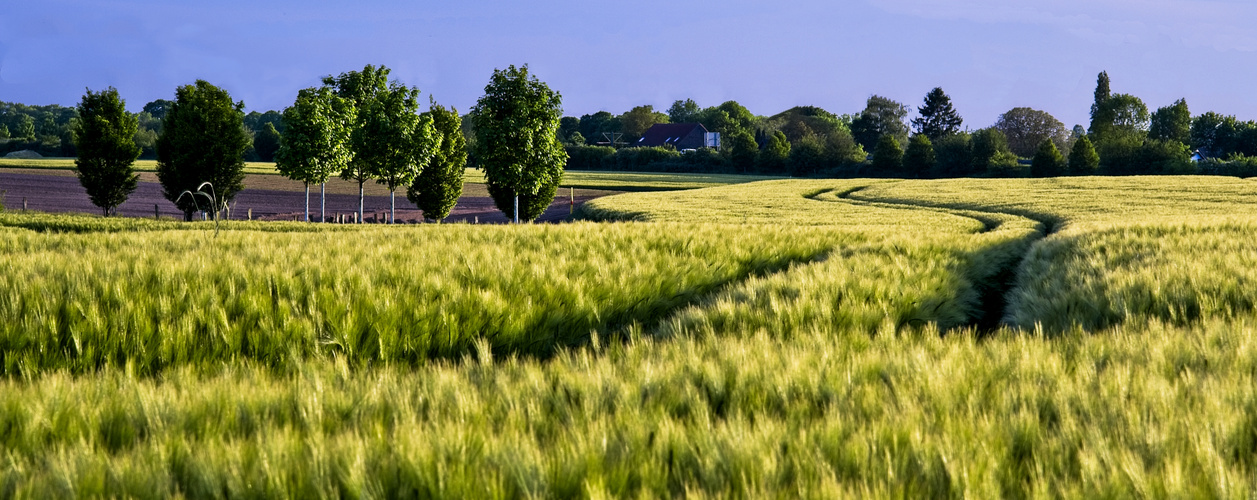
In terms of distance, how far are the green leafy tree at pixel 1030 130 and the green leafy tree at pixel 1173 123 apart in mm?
14562

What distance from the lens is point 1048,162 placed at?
75.9 meters

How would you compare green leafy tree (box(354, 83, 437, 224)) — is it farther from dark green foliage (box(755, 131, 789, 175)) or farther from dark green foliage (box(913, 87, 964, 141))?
dark green foliage (box(913, 87, 964, 141))

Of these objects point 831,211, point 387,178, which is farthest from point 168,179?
point 831,211

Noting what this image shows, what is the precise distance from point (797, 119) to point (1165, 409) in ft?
494

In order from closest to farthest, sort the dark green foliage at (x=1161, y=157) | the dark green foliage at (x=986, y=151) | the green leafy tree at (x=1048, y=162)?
1. the dark green foliage at (x=1161, y=157)
2. the green leafy tree at (x=1048, y=162)
3. the dark green foliage at (x=986, y=151)

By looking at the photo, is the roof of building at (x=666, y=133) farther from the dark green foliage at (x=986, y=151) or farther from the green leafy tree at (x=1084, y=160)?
the green leafy tree at (x=1084, y=160)

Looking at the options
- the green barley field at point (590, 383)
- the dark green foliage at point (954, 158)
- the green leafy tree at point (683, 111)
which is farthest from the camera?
the green leafy tree at point (683, 111)

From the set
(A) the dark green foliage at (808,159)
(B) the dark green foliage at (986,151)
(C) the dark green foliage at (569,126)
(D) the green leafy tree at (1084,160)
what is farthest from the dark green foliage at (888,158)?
(C) the dark green foliage at (569,126)

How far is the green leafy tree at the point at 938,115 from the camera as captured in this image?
5271 inches

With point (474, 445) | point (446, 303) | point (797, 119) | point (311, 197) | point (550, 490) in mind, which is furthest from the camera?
point (797, 119)

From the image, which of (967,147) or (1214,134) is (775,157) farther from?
(1214,134)

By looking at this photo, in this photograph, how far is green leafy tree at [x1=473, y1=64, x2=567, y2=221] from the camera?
3928 centimetres

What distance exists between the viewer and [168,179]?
42.8 meters

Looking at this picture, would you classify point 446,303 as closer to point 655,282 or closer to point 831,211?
point 655,282
